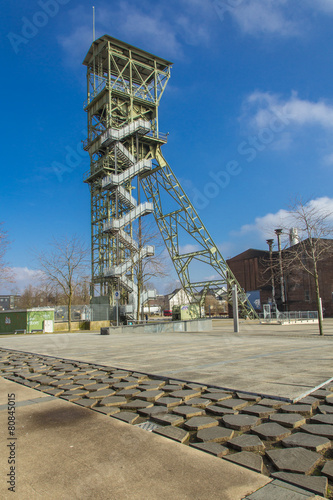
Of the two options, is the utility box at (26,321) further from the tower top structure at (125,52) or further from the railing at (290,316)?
the tower top structure at (125,52)

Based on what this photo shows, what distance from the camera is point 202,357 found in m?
8.44

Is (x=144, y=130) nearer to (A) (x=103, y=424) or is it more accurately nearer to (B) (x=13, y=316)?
(B) (x=13, y=316)

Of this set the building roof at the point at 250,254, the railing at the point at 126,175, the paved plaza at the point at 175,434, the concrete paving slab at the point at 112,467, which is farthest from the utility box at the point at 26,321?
the building roof at the point at 250,254

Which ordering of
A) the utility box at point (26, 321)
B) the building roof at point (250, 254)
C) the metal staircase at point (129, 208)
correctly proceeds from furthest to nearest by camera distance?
the building roof at point (250, 254), the metal staircase at point (129, 208), the utility box at point (26, 321)

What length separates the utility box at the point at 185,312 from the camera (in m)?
32.8

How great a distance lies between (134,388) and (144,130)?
33.1 meters

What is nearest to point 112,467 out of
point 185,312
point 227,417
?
point 227,417

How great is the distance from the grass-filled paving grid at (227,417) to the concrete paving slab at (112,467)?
0.22 meters

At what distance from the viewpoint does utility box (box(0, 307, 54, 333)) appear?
27000 millimetres

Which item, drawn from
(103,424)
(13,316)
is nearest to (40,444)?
(103,424)

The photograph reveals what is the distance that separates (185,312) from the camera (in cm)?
3353

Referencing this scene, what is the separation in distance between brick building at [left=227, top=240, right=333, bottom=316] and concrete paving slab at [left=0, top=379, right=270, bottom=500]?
137ft

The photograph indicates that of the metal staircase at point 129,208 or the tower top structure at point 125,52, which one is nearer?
the metal staircase at point 129,208

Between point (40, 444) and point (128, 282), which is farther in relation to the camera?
point (128, 282)
